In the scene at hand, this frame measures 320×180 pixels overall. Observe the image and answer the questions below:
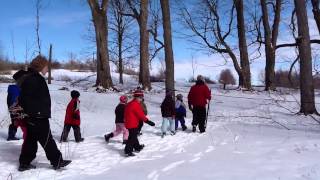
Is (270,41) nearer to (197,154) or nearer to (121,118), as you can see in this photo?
(121,118)

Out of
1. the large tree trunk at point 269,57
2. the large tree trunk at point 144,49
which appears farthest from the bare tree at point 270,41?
the large tree trunk at point 144,49

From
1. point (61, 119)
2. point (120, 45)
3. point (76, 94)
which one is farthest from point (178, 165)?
point (120, 45)

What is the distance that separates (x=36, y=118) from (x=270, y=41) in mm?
25684

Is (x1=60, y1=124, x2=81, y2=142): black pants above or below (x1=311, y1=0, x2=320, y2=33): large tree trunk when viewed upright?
below

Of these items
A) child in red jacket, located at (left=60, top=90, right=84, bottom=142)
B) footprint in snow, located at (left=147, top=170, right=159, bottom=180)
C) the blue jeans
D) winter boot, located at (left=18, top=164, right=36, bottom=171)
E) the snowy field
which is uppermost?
child in red jacket, located at (left=60, top=90, right=84, bottom=142)

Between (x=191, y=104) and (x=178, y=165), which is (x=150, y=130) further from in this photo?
(x=178, y=165)

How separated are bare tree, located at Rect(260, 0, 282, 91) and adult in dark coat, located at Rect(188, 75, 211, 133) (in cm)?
1769

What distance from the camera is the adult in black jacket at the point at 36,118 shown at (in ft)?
28.2

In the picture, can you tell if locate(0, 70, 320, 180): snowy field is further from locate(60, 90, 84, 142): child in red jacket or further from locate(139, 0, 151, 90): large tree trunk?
locate(139, 0, 151, 90): large tree trunk

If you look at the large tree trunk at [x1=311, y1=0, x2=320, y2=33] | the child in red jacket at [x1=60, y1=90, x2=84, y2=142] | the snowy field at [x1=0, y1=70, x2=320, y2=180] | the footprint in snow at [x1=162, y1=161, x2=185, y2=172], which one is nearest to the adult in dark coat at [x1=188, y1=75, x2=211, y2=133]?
the snowy field at [x1=0, y1=70, x2=320, y2=180]

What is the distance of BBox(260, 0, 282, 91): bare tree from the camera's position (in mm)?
31559

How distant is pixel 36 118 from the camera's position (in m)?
8.64

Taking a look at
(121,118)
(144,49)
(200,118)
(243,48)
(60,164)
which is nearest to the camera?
(60,164)

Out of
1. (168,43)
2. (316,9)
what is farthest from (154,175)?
(316,9)
